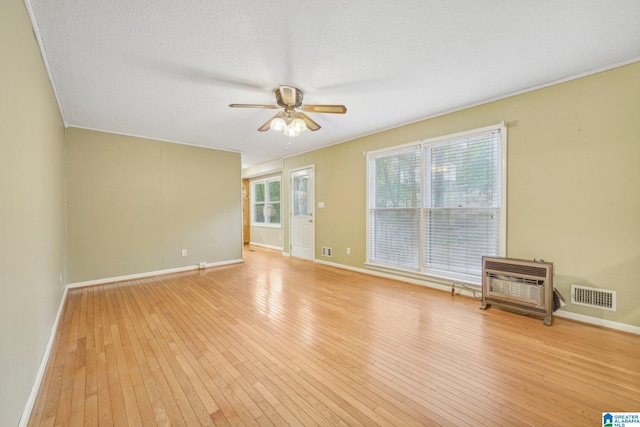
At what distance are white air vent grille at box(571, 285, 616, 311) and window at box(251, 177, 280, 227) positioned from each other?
242 inches

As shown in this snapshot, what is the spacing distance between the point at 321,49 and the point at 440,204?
2.64 metres

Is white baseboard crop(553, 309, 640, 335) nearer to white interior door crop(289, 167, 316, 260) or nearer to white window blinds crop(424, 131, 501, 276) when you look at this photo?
white window blinds crop(424, 131, 501, 276)

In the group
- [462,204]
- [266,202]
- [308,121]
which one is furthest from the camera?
[266,202]

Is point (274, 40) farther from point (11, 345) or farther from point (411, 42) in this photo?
point (11, 345)

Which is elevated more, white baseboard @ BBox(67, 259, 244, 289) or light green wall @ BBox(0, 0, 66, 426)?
light green wall @ BBox(0, 0, 66, 426)

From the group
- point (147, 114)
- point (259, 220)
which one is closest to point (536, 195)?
point (147, 114)

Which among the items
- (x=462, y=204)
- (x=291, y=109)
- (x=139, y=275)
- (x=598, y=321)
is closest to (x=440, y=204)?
(x=462, y=204)

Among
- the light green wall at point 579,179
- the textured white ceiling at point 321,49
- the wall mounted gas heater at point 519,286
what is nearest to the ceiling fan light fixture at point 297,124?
the textured white ceiling at point 321,49

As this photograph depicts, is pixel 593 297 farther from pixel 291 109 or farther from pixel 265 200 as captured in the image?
pixel 265 200

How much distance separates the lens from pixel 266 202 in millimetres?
7926

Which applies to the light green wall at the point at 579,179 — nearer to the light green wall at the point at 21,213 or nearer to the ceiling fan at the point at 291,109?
the ceiling fan at the point at 291,109

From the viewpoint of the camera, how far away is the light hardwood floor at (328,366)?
1499 mm

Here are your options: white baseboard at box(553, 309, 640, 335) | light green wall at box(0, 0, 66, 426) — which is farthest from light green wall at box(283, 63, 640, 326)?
light green wall at box(0, 0, 66, 426)

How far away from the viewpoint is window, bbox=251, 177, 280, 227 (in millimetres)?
7549
